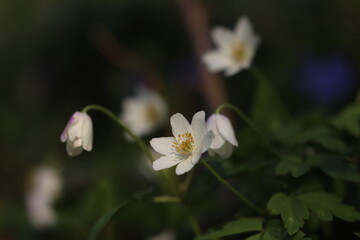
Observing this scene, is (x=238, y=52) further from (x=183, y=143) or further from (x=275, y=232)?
(x=275, y=232)

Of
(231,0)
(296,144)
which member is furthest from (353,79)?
(296,144)

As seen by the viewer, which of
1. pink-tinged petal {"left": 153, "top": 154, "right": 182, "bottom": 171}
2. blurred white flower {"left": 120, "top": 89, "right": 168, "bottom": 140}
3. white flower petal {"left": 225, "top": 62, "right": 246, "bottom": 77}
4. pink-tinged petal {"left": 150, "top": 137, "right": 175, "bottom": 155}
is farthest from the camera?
blurred white flower {"left": 120, "top": 89, "right": 168, "bottom": 140}

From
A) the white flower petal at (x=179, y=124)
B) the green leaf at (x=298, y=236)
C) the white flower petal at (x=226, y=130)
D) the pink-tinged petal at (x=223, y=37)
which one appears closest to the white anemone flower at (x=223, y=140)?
the white flower petal at (x=226, y=130)

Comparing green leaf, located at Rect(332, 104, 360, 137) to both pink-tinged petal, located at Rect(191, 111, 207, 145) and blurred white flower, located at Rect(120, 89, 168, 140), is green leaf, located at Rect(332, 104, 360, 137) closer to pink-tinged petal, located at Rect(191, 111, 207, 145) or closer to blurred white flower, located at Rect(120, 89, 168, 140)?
pink-tinged petal, located at Rect(191, 111, 207, 145)

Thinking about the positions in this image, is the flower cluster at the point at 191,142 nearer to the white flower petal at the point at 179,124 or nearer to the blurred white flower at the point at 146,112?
the white flower petal at the point at 179,124

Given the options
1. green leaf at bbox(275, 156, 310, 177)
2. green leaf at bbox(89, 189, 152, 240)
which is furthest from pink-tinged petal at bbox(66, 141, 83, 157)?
green leaf at bbox(275, 156, 310, 177)

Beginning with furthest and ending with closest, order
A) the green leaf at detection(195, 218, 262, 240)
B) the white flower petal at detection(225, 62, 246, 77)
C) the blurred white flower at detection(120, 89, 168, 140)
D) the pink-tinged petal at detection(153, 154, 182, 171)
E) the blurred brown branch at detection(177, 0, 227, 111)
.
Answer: the blurred brown branch at detection(177, 0, 227, 111) → the blurred white flower at detection(120, 89, 168, 140) → the white flower petal at detection(225, 62, 246, 77) → the pink-tinged petal at detection(153, 154, 182, 171) → the green leaf at detection(195, 218, 262, 240)
